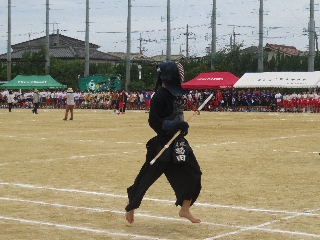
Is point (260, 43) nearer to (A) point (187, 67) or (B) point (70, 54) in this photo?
(A) point (187, 67)

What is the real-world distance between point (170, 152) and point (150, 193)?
339cm

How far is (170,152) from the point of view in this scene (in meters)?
9.10

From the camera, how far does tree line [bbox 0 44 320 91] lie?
248ft

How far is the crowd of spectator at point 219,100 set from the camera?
2248 inches

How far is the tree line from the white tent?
1449 cm

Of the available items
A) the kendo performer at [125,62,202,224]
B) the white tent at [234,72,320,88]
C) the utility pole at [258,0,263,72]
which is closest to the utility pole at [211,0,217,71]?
the utility pole at [258,0,263,72]

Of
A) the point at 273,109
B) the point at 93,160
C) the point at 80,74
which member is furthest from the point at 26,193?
the point at 80,74

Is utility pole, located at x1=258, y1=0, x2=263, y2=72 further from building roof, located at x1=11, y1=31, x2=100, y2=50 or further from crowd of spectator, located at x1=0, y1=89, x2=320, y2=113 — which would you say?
building roof, located at x1=11, y1=31, x2=100, y2=50

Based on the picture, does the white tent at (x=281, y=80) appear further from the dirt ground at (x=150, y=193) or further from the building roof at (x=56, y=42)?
the building roof at (x=56, y=42)

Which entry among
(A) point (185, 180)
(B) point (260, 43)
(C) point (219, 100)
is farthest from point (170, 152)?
(B) point (260, 43)

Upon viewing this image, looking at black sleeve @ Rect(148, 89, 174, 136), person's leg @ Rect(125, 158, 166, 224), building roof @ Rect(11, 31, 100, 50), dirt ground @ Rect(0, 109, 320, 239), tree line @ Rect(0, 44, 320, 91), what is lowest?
dirt ground @ Rect(0, 109, 320, 239)

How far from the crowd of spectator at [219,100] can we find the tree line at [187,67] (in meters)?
8.88

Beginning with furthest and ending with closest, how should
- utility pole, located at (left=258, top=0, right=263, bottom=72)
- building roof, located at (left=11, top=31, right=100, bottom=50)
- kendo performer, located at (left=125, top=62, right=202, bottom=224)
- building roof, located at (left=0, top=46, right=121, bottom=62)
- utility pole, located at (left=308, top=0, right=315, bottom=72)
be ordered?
building roof, located at (left=11, top=31, right=100, bottom=50)
building roof, located at (left=0, top=46, right=121, bottom=62)
utility pole, located at (left=258, top=0, right=263, bottom=72)
utility pole, located at (left=308, top=0, right=315, bottom=72)
kendo performer, located at (left=125, top=62, right=202, bottom=224)

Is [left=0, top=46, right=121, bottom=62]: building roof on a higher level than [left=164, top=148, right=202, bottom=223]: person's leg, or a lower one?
higher
